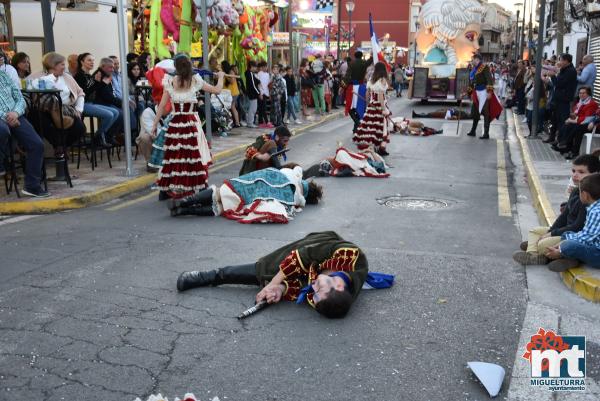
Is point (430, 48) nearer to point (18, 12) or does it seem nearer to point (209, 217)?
point (18, 12)

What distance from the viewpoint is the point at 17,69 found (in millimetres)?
10320

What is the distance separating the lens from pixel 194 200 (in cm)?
801

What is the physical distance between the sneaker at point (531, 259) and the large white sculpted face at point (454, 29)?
2491 centimetres

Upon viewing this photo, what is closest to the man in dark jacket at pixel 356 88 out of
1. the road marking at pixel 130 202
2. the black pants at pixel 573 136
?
the black pants at pixel 573 136

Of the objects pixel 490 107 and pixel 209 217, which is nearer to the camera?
pixel 209 217

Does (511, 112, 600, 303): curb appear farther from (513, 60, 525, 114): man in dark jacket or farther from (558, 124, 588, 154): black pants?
(513, 60, 525, 114): man in dark jacket

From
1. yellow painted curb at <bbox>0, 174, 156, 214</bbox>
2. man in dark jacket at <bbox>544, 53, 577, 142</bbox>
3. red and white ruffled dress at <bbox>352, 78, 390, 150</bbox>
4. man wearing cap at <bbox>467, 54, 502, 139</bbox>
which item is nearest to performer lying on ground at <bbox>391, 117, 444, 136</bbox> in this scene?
man wearing cap at <bbox>467, 54, 502, 139</bbox>

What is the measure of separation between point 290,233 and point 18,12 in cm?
946

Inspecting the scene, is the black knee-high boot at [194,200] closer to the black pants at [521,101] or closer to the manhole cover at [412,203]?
the manhole cover at [412,203]

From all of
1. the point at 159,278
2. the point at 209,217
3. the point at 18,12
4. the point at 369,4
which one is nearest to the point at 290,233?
the point at 209,217

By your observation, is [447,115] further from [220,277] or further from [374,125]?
[220,277]

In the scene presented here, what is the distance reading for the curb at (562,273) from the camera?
5.22 metres
